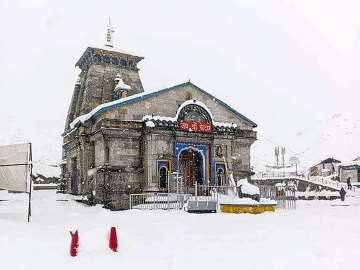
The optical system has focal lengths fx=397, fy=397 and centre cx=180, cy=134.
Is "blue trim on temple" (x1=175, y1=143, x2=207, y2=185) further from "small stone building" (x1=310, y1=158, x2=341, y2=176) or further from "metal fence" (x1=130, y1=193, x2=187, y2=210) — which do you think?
"small stone building" (x1=310, y1=158, x2=341, y2=176)

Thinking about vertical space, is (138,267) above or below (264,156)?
below

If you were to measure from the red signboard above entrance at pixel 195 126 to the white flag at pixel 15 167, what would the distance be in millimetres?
11751

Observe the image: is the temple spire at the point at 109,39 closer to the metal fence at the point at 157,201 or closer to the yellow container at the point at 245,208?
the metal fence at the point at 157,201

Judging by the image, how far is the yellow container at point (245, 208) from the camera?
18859 millimetres

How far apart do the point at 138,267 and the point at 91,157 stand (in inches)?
805

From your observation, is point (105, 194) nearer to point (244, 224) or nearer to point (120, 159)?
point (120, 159)

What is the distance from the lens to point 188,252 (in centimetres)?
953

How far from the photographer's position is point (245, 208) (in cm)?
1888

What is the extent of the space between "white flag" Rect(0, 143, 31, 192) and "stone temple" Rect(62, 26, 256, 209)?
821cm

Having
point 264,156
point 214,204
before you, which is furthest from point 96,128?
point 264,156

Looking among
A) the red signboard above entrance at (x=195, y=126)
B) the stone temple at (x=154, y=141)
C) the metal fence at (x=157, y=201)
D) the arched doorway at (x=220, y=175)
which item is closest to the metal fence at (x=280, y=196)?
the stone temple at (x=154, y=141)

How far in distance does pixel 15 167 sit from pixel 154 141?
10226mm

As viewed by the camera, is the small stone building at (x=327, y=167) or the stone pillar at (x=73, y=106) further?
the small stone building at (x=327, y=167)

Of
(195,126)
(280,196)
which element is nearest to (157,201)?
(195,126)
